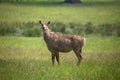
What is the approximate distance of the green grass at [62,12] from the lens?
731 centimetres

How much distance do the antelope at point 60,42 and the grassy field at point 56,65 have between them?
57mm

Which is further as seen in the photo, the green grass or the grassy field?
the green grass

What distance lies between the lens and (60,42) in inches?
282

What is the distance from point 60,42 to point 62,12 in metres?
0.44

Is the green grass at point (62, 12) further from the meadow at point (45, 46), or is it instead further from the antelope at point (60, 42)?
the antelope at point (60, 42)

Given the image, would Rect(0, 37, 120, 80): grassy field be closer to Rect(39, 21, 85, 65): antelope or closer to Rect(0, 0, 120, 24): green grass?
Rect(39, 21, 85, 65): antelope

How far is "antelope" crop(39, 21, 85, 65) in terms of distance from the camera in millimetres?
7098

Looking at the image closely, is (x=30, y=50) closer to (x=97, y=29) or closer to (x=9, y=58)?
(x=9, y=58)

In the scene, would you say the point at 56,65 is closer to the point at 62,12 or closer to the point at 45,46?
the point at 45,46

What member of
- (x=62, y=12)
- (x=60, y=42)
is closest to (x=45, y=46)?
(x=60, y=42)

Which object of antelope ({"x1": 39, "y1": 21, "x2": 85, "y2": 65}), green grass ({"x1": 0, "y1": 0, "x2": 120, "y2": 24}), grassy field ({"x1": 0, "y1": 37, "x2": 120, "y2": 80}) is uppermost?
green grass ({"x1": 0, "y1": 0, "x2": 120, "y2": 24})

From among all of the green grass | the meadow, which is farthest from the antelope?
the green grass

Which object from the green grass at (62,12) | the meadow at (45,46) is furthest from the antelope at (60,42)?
the green grass at (62,12)

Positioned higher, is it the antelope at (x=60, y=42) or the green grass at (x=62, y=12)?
the green grass at (x=62, y=12)
